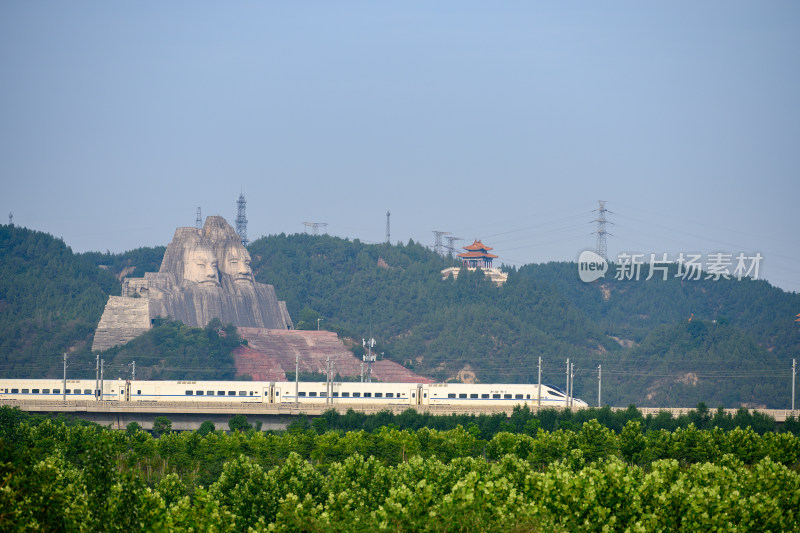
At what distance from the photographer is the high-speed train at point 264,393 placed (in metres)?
95.4

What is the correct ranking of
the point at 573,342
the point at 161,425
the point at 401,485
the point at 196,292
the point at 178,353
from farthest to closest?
the point at 573,342
the point at 196,292
the point at 178,353
the point at 161,425
the point at 401,485

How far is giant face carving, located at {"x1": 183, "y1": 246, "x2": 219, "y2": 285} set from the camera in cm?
15988

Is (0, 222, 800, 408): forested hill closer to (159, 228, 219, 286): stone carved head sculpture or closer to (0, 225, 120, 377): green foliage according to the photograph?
(0, 225, 120, 377): green foliage

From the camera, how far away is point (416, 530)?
1464 inches

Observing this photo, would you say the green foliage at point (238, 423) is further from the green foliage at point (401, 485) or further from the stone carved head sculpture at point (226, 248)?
the stone carved head sculpture at point (226, 248)

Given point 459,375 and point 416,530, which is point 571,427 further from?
point 459,375

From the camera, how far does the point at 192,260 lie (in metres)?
160

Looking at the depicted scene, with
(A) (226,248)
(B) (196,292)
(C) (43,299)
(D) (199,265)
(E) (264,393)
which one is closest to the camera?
(E) (264,393)

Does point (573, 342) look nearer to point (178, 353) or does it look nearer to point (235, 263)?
point (235, 263)

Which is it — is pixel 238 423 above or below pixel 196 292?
below

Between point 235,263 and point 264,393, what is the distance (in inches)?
2829

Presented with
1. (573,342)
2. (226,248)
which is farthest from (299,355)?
(573,342)

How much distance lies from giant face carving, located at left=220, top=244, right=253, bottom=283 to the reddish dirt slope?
13.8m

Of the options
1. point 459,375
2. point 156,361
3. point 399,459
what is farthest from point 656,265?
point 399,459
